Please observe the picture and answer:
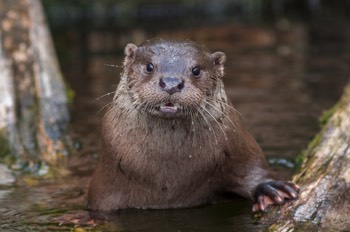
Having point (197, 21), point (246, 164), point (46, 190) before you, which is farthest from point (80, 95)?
point (197, 21)

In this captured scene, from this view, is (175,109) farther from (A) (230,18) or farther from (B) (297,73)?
(A) (230,18)

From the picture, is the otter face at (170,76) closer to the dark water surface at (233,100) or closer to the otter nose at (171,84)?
the otter nose at (171,84)

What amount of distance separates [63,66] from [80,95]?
2.33 metres

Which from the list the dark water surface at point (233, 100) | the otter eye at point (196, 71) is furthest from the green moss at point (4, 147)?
the otter eye at point (196, 71)

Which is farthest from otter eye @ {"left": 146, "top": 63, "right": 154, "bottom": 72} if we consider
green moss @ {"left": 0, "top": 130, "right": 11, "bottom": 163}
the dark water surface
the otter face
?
green moss @ {"left": 0, "top": 130, "right": 11, "bottom": 163}

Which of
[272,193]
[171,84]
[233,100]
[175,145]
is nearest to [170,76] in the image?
[171,84]

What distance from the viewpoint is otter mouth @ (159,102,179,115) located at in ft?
15.3

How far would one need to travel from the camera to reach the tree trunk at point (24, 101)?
6570mm

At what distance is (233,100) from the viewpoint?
8922 mm

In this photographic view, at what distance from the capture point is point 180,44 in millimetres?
4980

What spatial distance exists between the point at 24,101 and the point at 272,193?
267 cm

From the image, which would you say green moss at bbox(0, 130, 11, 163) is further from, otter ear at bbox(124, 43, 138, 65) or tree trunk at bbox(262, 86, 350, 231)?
tree trunk at bbox(262, 86, 350, 231)

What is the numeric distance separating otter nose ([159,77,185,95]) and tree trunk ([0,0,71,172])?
Result: 206 cm

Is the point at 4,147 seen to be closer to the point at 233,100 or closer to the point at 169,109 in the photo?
the point at 169,109
